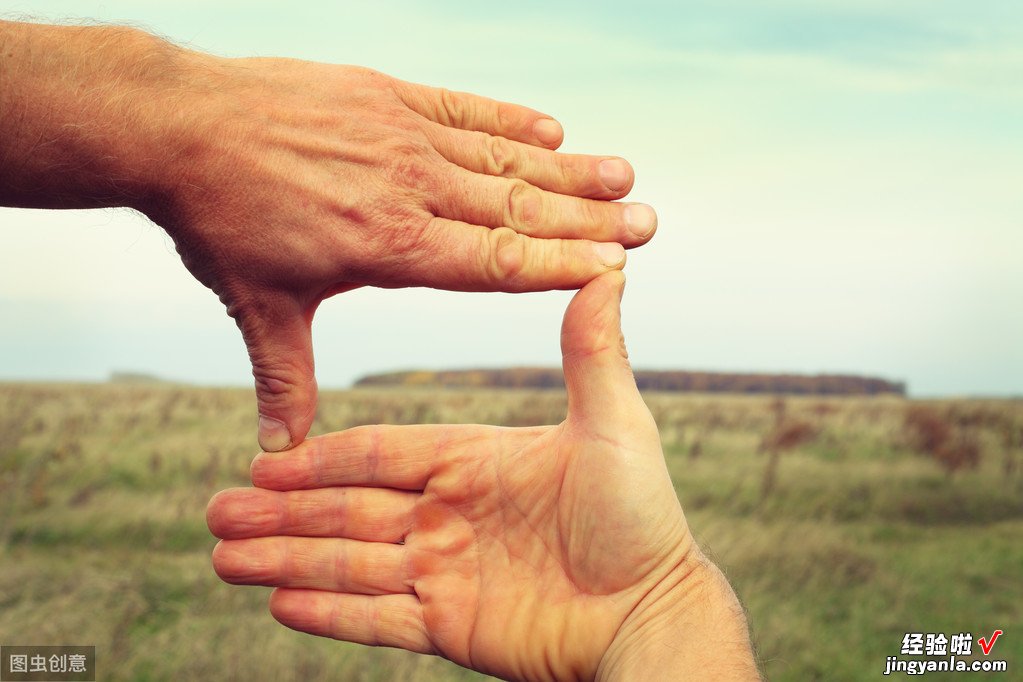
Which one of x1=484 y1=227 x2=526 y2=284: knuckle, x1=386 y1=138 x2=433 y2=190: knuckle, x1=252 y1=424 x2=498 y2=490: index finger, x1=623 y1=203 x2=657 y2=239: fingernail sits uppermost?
x1=386 y1=138 x2=433 y2=190: knuckle

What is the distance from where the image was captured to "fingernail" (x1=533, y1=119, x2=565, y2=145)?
9.75ft

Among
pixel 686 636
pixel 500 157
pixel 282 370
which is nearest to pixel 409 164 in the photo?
pixel 500 157

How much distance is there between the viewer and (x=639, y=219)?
2832 mm

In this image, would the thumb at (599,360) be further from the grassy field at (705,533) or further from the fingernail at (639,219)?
the grassy field at (705,533)

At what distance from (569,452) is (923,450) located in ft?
43.7

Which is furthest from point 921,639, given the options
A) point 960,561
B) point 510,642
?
point 510,642

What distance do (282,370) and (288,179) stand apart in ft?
2.12

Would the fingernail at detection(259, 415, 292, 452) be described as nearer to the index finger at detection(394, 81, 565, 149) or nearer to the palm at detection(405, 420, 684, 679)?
the palm at detection(405, 420, 684, 679)

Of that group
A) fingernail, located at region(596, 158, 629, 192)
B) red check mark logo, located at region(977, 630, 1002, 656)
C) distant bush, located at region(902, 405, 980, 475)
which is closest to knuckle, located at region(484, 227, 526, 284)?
fingernail, located at region(596, 158, 629, 192)

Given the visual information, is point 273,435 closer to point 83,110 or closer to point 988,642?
point 83,110

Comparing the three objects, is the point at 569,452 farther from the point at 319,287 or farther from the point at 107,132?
the point at 107,132

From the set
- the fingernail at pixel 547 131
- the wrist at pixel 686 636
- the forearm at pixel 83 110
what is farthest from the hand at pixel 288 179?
the wrist at pixel 686 636

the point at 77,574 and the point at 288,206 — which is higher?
the point at 288,206

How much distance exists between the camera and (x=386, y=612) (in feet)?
9.52
